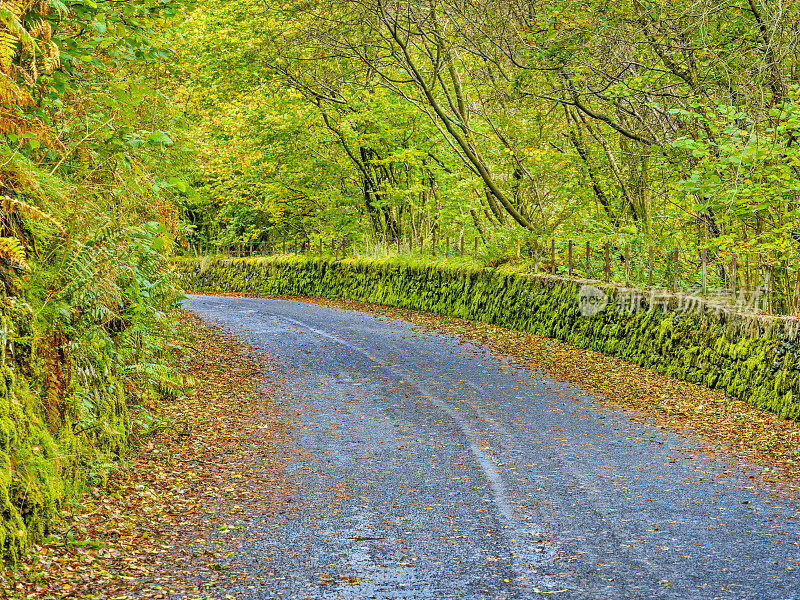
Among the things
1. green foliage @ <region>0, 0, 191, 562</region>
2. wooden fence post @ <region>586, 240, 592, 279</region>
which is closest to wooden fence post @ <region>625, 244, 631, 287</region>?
wooden fence post @ <region>586, 240, 592, 279</region>

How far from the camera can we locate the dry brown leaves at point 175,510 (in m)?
5.00

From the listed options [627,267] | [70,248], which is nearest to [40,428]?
[70,248]

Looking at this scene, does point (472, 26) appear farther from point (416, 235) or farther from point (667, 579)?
point (667, 579)

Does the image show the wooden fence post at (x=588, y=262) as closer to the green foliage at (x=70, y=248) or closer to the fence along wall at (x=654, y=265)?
the fence along wall at (x=654, y=265)

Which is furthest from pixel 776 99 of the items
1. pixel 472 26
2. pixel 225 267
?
pixel 225 267

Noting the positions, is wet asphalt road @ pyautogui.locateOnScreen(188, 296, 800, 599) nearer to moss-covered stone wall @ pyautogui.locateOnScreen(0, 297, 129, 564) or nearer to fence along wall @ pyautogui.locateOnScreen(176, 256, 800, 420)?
moss-covered stone wall @ pyautogui.locateOnScreen(0, 297, 129, 564)

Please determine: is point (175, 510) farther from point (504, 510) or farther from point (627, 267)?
point (627, 267)

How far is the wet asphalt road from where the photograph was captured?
5137 mm

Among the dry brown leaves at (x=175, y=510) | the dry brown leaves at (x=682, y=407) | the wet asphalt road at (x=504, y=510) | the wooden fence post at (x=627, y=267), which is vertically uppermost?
the wooden fence post at (x=627, y=267)

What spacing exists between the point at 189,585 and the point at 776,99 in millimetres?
11483

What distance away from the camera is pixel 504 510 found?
6562mm

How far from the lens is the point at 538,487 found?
726cm

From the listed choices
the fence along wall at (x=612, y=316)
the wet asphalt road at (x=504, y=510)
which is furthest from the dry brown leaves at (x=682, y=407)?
Result: the wet asphalt road at (x=504, y=510)

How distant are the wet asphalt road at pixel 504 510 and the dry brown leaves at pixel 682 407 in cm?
39
